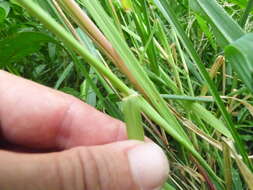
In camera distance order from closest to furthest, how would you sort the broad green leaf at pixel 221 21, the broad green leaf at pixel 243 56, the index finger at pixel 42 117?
the broad green leaf at pixel 243 56 < the broad green leaf at pixel 221 21 < the index finger at pixel 42 117

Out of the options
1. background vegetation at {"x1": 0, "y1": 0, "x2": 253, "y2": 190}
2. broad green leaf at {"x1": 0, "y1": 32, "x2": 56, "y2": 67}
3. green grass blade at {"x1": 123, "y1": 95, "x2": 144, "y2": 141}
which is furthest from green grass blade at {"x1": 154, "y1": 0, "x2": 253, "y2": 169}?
broad green leaf at {"x1": 0, "y1": 32, "x2": 56, "y2": 67}

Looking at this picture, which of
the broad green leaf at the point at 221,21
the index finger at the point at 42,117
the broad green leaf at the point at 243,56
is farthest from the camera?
the index finger at the point at 42,117

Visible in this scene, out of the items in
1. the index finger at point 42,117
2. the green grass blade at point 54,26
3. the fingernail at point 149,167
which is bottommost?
the fingernail at point 149,167

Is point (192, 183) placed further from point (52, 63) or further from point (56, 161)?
point (52, 63)

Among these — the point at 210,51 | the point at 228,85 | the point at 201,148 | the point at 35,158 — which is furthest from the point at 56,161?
the point at 210,51

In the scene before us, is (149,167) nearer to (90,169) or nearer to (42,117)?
(90,169)

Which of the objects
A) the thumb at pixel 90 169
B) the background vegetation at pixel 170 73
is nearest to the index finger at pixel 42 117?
the background vegetation at pixel 170 73

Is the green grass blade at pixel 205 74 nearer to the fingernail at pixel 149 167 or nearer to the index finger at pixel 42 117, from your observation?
the fingernail at pixel 149 167
